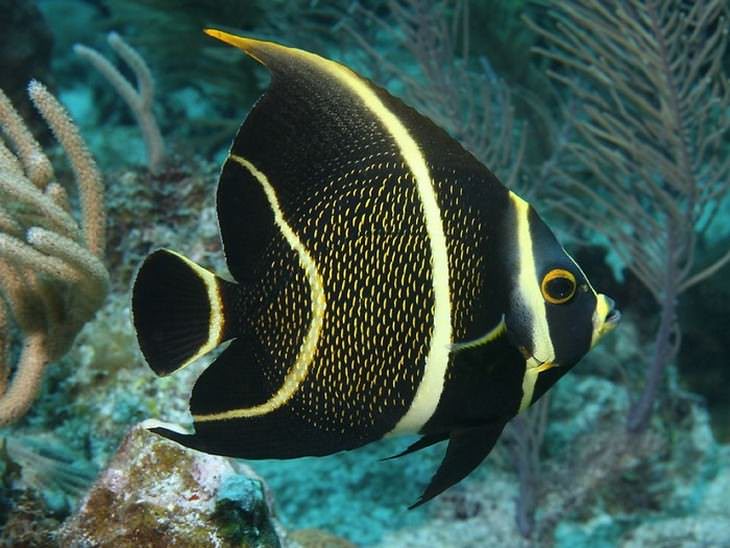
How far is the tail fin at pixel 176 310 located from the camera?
3.79ft

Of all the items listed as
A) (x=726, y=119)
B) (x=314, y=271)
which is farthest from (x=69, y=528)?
(x=726, y=119)

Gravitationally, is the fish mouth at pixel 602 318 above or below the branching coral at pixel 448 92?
above

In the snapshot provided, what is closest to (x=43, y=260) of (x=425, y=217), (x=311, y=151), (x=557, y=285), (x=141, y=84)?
(x=311, y=151)

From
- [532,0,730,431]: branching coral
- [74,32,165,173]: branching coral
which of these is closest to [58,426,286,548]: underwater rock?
[74,32,165,173]: branching coral

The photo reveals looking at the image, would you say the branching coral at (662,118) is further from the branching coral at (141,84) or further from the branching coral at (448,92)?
the branching coral at (141,84)

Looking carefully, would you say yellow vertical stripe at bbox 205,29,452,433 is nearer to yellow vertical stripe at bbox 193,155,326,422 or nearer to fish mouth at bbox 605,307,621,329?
yellow vertical stripe at bbox 193,155,326,422

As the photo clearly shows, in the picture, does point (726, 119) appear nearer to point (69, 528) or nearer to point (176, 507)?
point (176, 507)

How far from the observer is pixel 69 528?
1.76m

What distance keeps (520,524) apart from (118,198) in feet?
8.32

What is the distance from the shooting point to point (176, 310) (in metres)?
1.17

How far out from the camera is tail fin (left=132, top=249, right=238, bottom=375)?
1154 mm

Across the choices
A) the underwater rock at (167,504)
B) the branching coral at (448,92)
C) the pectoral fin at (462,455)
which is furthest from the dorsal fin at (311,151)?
the branching coral at (448,92)

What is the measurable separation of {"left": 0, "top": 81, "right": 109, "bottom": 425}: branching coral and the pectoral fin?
1.34 m

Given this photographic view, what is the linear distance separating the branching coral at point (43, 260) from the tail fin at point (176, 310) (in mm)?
973
